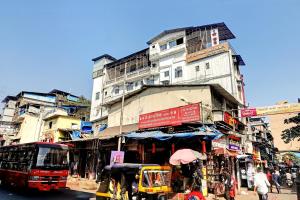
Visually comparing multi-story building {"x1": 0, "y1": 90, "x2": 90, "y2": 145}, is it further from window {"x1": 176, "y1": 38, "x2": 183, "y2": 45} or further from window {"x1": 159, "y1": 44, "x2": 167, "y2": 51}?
window {"x1": 176, "y1": 38, "x2": 183, "y2": 45}

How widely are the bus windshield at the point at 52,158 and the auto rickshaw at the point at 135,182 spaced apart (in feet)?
16.5

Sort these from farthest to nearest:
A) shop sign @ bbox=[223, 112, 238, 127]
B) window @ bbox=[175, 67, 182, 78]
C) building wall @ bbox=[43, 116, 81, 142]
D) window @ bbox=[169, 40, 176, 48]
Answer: window @ bbox=[169, 40, 176, 48] < building wall @ bbox=[43, 116, 81, 142] < window @ bbox=[175, 67, 182, 78] < shop sign @ bbox=[223, 112, 238, 127]

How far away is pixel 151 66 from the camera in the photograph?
3841 cm

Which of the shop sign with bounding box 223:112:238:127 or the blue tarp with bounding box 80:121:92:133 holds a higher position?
the blue tarp with bounding box 80:121:92:133

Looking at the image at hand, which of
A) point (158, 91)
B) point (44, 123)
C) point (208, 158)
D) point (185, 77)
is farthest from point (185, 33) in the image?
point (44, 123)

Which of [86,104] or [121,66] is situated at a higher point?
[121,66]

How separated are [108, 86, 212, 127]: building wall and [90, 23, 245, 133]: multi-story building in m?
3.39

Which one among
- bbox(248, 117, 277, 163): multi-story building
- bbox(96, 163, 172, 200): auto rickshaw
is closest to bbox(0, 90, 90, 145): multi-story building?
bbox(96, 163, 172, 200): auto rickshaw

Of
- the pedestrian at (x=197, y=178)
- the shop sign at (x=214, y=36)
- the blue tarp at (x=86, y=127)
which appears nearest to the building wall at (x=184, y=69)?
the shop sign at (x=214, y=36)

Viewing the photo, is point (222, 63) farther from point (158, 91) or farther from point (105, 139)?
point (105, 139)

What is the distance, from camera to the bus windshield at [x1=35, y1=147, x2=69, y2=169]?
1376 centimetres

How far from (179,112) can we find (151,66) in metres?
21.7

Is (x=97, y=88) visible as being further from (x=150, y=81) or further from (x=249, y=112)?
(x=249, y=112)

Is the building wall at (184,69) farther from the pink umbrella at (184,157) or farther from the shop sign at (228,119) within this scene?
the pink umbrella at (184,157)
